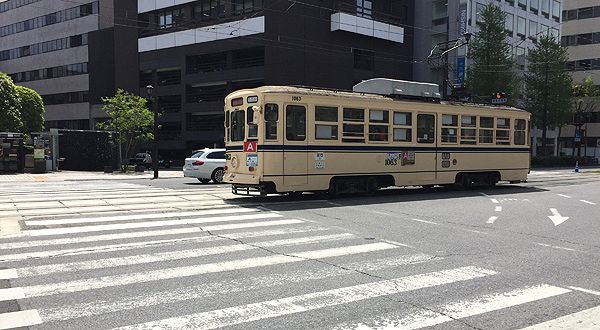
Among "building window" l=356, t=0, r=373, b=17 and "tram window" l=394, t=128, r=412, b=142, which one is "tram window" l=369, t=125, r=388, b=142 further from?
"building window" l=356, t=0, r=373, b=17

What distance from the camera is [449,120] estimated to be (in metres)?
17.5

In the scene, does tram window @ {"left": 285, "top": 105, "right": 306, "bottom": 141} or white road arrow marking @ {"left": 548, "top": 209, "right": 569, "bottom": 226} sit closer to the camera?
white road arrow marking @ {"left": 548, "top": 209, "right": 569, "bottom": 226}

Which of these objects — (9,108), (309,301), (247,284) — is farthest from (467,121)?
(9,108)

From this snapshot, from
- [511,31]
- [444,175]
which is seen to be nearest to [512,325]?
[444,175]

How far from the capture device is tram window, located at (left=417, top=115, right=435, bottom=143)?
16625 mm

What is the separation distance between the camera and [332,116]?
14492 mm

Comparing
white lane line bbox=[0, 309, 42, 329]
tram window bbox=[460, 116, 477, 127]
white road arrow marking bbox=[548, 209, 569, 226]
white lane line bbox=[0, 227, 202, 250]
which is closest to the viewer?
white lane line bbox=[0, 309, 42, 329]

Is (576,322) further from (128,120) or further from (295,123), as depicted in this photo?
(128,120)

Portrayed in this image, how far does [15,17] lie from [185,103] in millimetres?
43125

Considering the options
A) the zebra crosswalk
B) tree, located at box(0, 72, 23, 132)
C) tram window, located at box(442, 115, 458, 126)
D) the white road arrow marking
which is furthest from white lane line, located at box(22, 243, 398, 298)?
tree, located at box(0, 72, 23, 132)

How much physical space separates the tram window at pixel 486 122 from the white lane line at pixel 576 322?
565 inches

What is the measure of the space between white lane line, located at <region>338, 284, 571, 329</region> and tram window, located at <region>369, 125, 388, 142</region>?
958 cm

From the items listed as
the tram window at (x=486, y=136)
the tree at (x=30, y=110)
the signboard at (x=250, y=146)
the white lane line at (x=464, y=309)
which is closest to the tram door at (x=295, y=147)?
the signboard at (x=250, y=146)

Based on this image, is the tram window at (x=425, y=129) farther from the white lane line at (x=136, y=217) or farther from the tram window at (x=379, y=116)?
the white lane line at (x=136, y=217)
